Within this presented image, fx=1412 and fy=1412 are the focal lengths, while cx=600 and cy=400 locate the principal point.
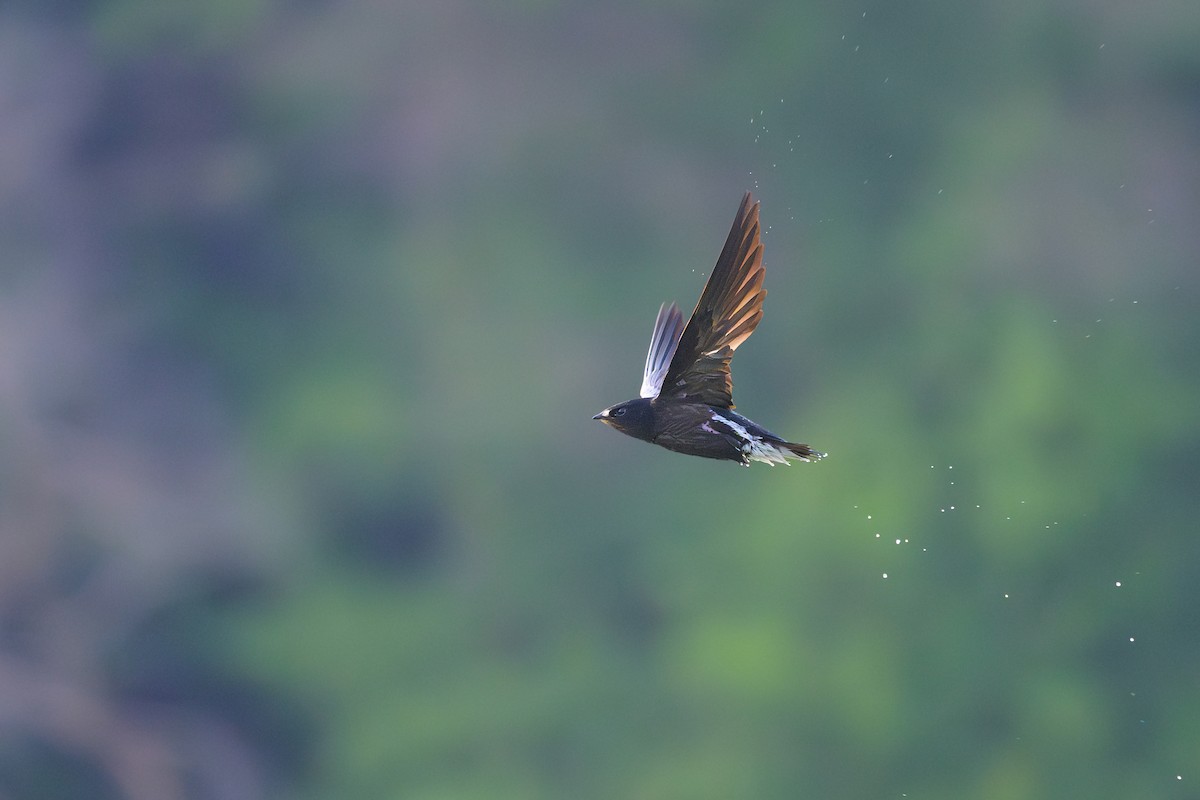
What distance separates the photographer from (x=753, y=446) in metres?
4.55

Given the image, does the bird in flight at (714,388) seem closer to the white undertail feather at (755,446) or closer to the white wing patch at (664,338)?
the white undertail feather at (755,446)

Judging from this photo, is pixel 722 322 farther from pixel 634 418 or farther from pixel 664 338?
pixel 664 338

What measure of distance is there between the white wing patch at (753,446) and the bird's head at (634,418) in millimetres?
178

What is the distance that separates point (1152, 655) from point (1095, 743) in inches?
35.8

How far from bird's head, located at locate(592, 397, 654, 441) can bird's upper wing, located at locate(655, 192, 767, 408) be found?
0.12 m

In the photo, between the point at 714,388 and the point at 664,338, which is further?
the point at 664,338

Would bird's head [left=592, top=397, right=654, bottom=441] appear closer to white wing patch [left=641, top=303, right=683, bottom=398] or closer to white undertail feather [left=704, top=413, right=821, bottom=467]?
white undertail feather [left=704, top=413, right=821, bottom=467]

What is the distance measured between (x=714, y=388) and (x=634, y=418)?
10.9 inches

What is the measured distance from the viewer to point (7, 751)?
42.8 feet

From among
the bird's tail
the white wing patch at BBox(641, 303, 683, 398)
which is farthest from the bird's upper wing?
the white wing patch at BBox(641, 303, 683, 398)

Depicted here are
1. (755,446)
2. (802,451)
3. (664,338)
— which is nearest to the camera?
(802,451)

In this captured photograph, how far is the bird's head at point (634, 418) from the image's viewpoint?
457cm

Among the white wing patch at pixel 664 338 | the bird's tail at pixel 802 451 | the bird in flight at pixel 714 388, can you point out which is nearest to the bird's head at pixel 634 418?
the bird in flight at pixel 714 388

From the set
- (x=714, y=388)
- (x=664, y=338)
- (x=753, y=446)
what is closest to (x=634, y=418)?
(x=714, y=388)
